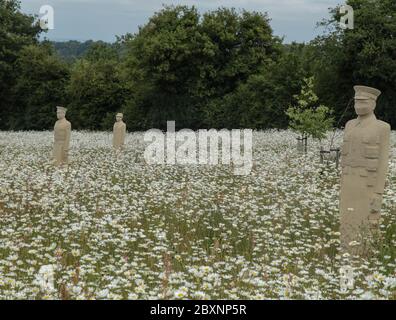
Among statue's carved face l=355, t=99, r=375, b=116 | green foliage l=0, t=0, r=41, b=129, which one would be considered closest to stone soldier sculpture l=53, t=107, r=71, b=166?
statue's carved face l=355, t=99, r=375, b=116

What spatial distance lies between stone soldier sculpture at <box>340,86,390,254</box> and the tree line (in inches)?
1137

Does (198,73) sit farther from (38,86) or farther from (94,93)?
(38,86)

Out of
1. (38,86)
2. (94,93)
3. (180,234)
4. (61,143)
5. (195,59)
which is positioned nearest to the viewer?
(180,234)

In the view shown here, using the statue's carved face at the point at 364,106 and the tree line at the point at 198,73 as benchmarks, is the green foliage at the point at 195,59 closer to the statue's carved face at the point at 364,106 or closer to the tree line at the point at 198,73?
the tree line at the point at 198,73

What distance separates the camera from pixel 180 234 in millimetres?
10531

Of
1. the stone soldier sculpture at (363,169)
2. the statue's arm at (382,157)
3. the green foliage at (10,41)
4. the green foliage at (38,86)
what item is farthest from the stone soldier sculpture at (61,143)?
the green foliage at (10,41)

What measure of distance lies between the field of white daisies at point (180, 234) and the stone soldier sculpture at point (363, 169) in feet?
1.24

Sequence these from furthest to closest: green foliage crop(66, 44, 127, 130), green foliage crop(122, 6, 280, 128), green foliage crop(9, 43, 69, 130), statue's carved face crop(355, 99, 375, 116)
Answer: green foliage crop(9, 43, 69, 130), green foliage crop(66, 44, 127, 130), green foliage crop(122, 6, 280, 128), statue's carved face crop(355, 99, 375, 116)

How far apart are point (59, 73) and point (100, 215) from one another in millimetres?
43141

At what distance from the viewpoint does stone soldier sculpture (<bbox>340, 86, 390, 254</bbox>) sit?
31.7ft

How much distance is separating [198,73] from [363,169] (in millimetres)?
37533

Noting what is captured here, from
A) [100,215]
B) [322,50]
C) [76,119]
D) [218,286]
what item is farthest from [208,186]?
[76,119]

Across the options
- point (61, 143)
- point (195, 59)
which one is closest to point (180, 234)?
point (61, 143)

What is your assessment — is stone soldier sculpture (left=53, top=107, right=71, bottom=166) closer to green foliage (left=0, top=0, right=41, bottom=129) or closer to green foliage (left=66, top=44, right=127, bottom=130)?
green foliage (left=66, top=44, right=127, bottom=130)
